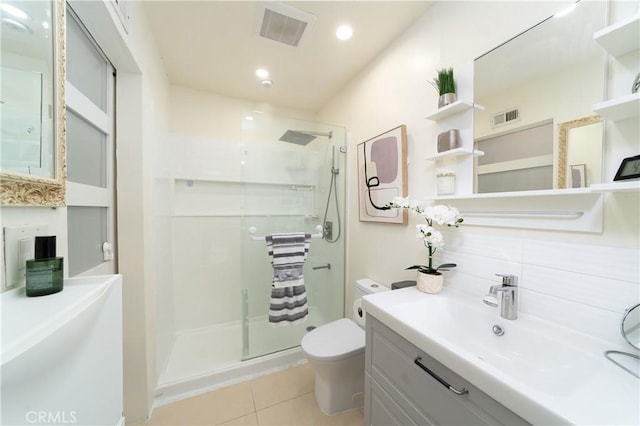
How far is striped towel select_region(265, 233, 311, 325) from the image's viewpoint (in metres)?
1.85

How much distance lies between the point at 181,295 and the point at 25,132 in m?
2.06

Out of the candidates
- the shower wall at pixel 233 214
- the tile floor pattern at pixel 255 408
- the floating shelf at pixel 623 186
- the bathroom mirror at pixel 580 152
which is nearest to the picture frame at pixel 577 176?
the bathroom mirror at pixel 580 152

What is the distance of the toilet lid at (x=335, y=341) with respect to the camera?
1.39 m

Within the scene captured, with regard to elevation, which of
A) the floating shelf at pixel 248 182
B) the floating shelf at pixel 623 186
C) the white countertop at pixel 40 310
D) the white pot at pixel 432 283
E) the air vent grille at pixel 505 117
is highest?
the air vent grille at pixel 505 117

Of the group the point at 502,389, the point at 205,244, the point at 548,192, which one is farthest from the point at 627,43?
the point at 205,244

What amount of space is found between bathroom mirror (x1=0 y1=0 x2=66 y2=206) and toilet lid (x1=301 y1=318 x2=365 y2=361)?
1.40m

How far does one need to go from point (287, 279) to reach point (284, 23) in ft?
6.03

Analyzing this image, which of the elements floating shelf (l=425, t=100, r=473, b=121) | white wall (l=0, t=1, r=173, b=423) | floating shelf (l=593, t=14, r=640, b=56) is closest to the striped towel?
white wall (l=0, t=1, r=173, b=423)

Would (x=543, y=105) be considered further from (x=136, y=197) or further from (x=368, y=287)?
(x=136, y=197)

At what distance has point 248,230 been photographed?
1967 mm

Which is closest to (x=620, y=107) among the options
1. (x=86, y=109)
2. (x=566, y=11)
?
(x=566, y=11)

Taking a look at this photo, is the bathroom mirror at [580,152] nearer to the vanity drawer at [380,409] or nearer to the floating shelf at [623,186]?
the floating shelf at [623,186]

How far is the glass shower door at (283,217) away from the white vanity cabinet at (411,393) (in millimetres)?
1011

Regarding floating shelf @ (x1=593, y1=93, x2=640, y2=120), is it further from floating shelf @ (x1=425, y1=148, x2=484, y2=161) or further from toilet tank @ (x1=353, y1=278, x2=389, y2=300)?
toilet tank @ (x1=353, y1=278, x2=389, y2=300)
